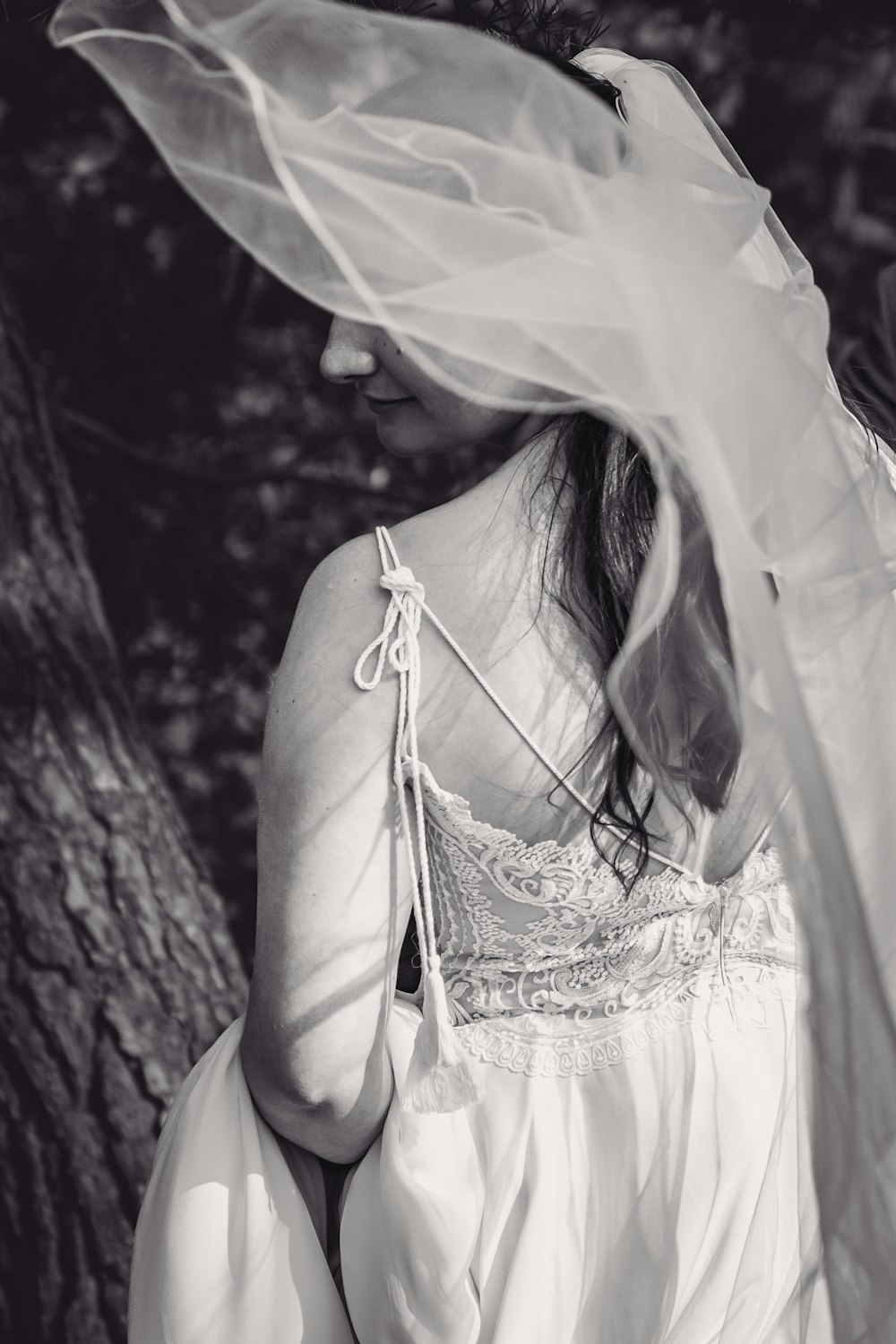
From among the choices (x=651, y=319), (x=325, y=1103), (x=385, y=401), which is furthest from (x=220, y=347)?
(x=651, y=319)

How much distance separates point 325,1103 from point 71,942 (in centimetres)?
99

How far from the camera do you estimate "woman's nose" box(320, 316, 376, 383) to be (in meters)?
1.31

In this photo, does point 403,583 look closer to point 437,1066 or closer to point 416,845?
point 416,845

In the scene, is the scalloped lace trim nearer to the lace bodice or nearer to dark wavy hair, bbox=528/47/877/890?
the lace bodice

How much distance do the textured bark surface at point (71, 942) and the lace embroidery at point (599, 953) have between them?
3.39 feet

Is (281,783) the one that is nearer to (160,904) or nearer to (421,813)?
(421,813)

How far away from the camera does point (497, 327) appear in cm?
91

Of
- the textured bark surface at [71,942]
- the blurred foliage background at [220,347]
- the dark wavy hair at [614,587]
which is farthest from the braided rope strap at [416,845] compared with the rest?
the blurred foliage background at [220,347]

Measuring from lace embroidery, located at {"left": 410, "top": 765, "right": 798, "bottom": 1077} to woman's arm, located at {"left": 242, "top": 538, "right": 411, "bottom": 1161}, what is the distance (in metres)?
0.08

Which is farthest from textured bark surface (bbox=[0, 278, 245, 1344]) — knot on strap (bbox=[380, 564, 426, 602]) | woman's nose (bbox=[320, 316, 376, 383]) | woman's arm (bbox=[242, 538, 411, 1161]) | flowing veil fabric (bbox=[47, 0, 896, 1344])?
flowing veil fabric (bbox=[47, 0, 896, 1344])

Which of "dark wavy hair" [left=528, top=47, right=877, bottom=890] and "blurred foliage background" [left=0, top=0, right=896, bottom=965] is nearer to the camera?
"dark wavy hair" [left=528, top=47, right=877, bottom=890]

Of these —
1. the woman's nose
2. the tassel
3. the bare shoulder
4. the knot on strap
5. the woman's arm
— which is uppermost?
the woman's nose

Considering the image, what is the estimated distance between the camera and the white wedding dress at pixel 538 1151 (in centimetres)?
118

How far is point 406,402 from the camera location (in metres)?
1.32
